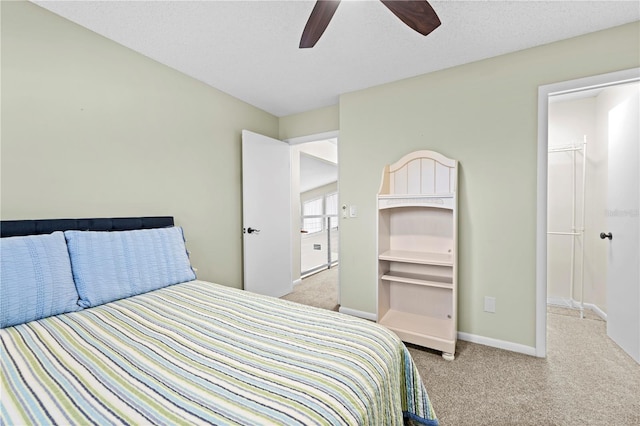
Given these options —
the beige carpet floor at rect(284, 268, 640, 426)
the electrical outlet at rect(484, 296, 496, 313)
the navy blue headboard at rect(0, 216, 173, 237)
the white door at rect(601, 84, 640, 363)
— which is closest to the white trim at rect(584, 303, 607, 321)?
the beige carpet floor at rect(284, 268, 640, 426)

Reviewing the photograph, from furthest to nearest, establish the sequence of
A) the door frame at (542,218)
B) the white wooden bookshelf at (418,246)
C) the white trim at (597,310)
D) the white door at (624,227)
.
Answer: the white trim at (597,310) < the white wooden bookshelf at (418,246) < the door frame at (542,218) < the white door at (624,227)

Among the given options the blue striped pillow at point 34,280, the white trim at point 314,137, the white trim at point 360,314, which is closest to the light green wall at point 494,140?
the white trim at point 314,137

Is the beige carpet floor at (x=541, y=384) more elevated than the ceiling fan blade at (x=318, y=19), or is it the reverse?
the ceiling fan blade at (x=318, y=19)

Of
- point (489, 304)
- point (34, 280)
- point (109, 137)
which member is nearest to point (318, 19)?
point (109, 137)

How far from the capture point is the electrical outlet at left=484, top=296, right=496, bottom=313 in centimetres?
229

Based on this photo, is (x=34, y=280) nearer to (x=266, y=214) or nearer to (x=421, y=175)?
(x=266, y=214)

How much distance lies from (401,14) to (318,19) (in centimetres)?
42

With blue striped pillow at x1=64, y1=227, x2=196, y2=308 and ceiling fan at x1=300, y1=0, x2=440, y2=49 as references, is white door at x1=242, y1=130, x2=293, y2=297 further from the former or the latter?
ceiling fan at x1=300, y1=0, x2=440, y2=49

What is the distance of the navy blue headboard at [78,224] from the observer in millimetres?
1499

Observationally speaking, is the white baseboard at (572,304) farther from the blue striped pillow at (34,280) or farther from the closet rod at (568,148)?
the blue striped pillow at (34,280)

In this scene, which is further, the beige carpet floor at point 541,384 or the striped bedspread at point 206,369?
the beige carpet floor at point 541,384

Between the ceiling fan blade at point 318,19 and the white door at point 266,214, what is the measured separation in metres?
1.60

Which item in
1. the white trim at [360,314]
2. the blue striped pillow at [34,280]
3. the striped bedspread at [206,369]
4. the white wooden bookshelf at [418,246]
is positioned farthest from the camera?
the white trim at [360,314]

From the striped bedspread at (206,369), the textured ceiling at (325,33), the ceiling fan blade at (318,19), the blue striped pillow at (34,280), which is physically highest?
the textured ceiling at (325,33)
